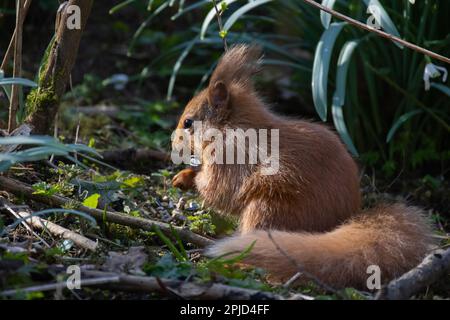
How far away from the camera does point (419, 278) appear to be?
Result: 8.59 feet

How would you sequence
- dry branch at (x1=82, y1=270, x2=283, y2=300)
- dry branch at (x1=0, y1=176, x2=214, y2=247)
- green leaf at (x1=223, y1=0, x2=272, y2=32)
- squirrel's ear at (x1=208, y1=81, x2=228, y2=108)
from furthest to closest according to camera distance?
green leaf at (x1=223, y1=0, x2=272, y2=32) < squirrel's ear at (x1=208, y1=81, x2=228, y2=108) < dry branch at (x1=0, y1=176, x2=214, y2=247) < dry branch at (x1=82, y1=270, x2=283, y2=300)

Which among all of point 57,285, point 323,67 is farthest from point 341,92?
point 57,285

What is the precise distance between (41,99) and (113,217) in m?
0.78

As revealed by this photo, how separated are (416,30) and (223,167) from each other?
164cm

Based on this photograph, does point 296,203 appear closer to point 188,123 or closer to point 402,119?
point 188,123

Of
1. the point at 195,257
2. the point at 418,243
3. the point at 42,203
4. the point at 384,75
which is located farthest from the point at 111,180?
the point at 384,75

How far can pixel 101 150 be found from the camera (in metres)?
4.27

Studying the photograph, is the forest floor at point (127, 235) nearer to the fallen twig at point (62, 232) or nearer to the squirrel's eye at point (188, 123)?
the fallen twig at point (62, 232)

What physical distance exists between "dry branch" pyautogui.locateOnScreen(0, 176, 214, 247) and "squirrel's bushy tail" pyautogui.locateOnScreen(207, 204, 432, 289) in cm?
28

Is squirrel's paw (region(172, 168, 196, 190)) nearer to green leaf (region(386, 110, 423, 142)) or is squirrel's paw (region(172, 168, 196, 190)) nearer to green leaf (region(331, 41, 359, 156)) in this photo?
green leaf (region(331, 41, 359, 156))

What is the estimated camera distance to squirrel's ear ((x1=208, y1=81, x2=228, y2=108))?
3.58 m

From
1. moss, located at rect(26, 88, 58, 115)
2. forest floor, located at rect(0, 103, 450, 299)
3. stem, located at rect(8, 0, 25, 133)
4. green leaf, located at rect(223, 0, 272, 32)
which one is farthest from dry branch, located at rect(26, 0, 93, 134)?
green leaf, located at rect(223, 0, 272, 32)

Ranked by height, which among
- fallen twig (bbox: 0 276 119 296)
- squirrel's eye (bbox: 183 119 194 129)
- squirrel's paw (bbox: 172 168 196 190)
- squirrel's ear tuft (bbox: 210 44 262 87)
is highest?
squirrel's ear tuft (bbox: 210 44 262 87)
